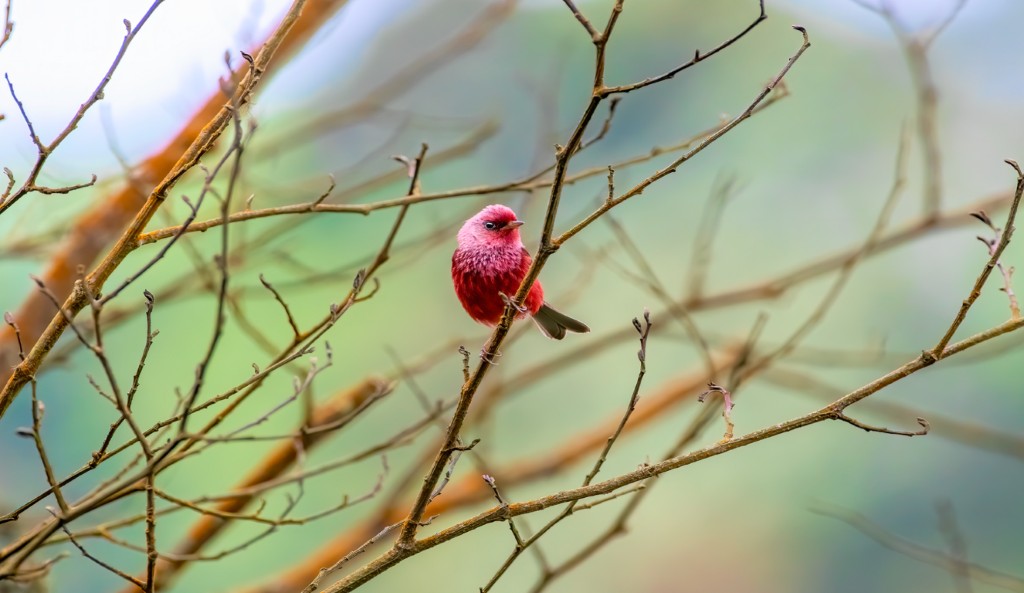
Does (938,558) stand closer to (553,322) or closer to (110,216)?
(553,322)

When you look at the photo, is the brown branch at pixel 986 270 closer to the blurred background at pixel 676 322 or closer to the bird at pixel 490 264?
the bird at pixel 490 264

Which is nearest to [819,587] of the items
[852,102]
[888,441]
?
[888,441]

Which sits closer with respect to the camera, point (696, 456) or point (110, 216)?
point (696, 456)

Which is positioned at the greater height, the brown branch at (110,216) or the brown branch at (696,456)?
the brown branch at (110,216)

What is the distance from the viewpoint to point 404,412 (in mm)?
4652

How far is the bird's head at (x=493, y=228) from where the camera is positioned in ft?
7.09

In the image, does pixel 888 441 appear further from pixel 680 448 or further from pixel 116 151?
pixel 116 151

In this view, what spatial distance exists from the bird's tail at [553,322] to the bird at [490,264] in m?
0.10

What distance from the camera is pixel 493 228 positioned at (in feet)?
7.11

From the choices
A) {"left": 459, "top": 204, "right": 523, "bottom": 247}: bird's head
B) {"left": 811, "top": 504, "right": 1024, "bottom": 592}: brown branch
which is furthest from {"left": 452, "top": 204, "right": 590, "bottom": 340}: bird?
{"left": 811, "top": 504, "right": 1024, "bottom": 592}: brown branch

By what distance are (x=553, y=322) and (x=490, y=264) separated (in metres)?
0.34

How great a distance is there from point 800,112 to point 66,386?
13.1 ft

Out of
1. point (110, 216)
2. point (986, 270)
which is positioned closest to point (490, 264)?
point (110, 216)

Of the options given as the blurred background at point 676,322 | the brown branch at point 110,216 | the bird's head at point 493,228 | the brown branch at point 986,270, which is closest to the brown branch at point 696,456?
the brown branch at point 986,270
